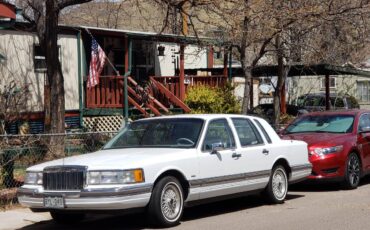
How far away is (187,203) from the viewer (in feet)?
29.9

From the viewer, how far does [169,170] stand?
28.7 feet

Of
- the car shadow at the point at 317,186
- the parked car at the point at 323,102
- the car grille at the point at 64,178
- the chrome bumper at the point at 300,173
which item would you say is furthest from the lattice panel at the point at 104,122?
the parked car at the point at 323,102

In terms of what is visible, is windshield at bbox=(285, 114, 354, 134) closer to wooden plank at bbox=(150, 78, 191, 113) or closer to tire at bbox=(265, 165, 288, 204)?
tire at bbox=(265, 165, 288, 204)

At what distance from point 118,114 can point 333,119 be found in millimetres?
9630

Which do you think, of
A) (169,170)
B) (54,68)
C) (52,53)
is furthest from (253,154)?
(52,53)

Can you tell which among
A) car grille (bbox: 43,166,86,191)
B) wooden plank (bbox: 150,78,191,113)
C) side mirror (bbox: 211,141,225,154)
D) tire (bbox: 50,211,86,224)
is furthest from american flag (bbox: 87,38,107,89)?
car grille (bbox: 43,166,86,191)

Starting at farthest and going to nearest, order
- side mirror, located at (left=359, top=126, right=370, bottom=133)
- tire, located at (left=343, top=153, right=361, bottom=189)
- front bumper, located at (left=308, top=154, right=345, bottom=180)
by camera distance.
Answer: side mirror, located at (left=359, top=126, right=370, bottom=133)
tire, located at (left=343, top=153, right=361, bottom=189)
front bumper, located at (left=308, top=154, right=345, bottom=180)

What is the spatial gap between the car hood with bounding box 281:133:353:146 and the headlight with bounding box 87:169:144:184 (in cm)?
514

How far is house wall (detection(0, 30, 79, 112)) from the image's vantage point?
1914cm

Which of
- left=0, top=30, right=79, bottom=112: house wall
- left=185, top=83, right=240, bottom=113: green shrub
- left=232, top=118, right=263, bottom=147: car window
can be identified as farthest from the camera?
left=185, top=83, right=240, bottom=113: green shrub

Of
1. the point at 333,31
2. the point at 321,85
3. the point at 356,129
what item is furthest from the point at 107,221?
the point at 321,85

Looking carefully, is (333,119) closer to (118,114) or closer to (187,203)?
A: (187,203)

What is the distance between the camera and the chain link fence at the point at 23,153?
11.1m

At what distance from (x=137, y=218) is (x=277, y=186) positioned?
99.1 inches
